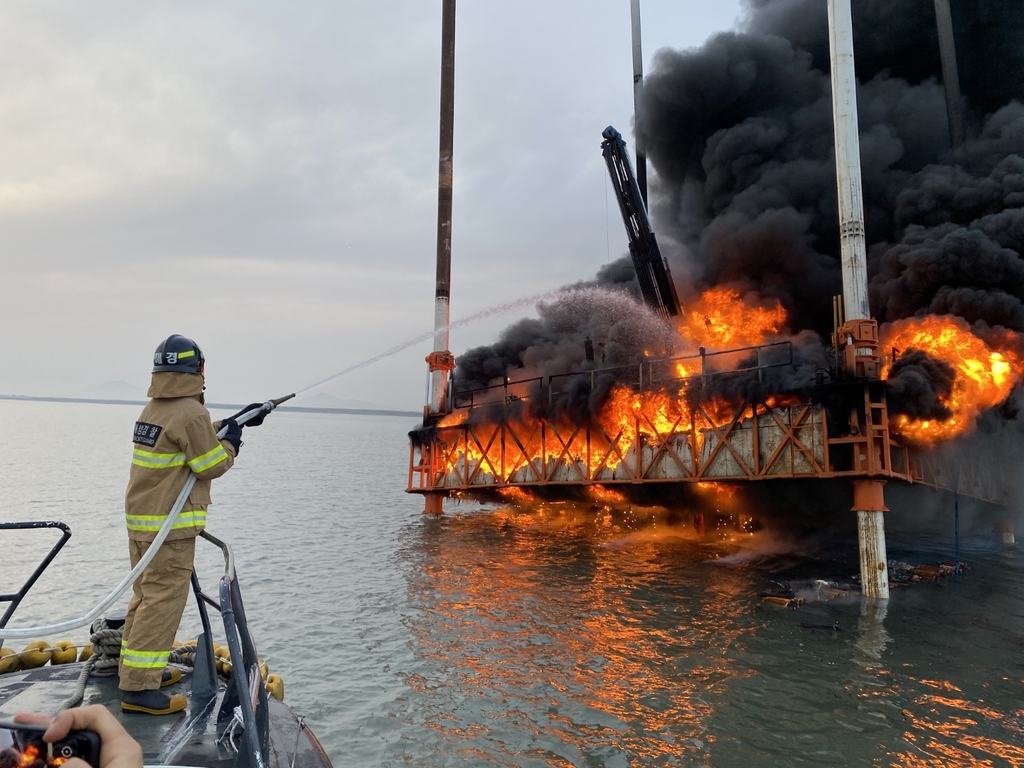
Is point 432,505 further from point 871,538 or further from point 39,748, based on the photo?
point 39,748

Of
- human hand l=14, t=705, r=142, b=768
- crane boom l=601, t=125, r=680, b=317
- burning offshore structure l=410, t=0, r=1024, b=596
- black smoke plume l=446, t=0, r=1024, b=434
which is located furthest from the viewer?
crane boom l=601, t=125, r=680, b=317

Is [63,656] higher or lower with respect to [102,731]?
lower

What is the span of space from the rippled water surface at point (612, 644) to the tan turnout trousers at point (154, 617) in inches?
151

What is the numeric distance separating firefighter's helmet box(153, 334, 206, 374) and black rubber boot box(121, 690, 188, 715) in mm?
2124

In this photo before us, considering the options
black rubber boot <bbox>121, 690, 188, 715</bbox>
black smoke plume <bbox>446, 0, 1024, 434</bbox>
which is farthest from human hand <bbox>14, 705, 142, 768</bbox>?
black smoke plume <bbox>446, 0, 1024, 434</bbox>

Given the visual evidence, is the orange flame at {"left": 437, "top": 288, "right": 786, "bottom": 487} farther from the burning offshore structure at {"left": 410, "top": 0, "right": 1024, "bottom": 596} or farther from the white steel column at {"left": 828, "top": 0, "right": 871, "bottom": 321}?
the white steel column at {"left": 828, "top": 0, "right": 871, "bottom": 321}

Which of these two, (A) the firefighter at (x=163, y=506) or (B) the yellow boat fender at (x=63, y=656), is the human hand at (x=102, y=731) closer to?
(A) the firefighter at (x=163, y=506)

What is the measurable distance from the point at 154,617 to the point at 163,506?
28.1 inches

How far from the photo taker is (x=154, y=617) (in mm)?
4324

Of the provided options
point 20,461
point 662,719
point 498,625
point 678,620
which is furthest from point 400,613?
point 20,461

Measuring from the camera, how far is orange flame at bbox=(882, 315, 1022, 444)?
15109mm

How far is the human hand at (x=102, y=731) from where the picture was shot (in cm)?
160

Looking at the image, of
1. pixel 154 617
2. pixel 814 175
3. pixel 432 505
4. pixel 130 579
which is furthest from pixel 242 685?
pixel 814 175

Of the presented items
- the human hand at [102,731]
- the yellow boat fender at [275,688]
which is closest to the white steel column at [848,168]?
the yellow boat fender at [275,688]
